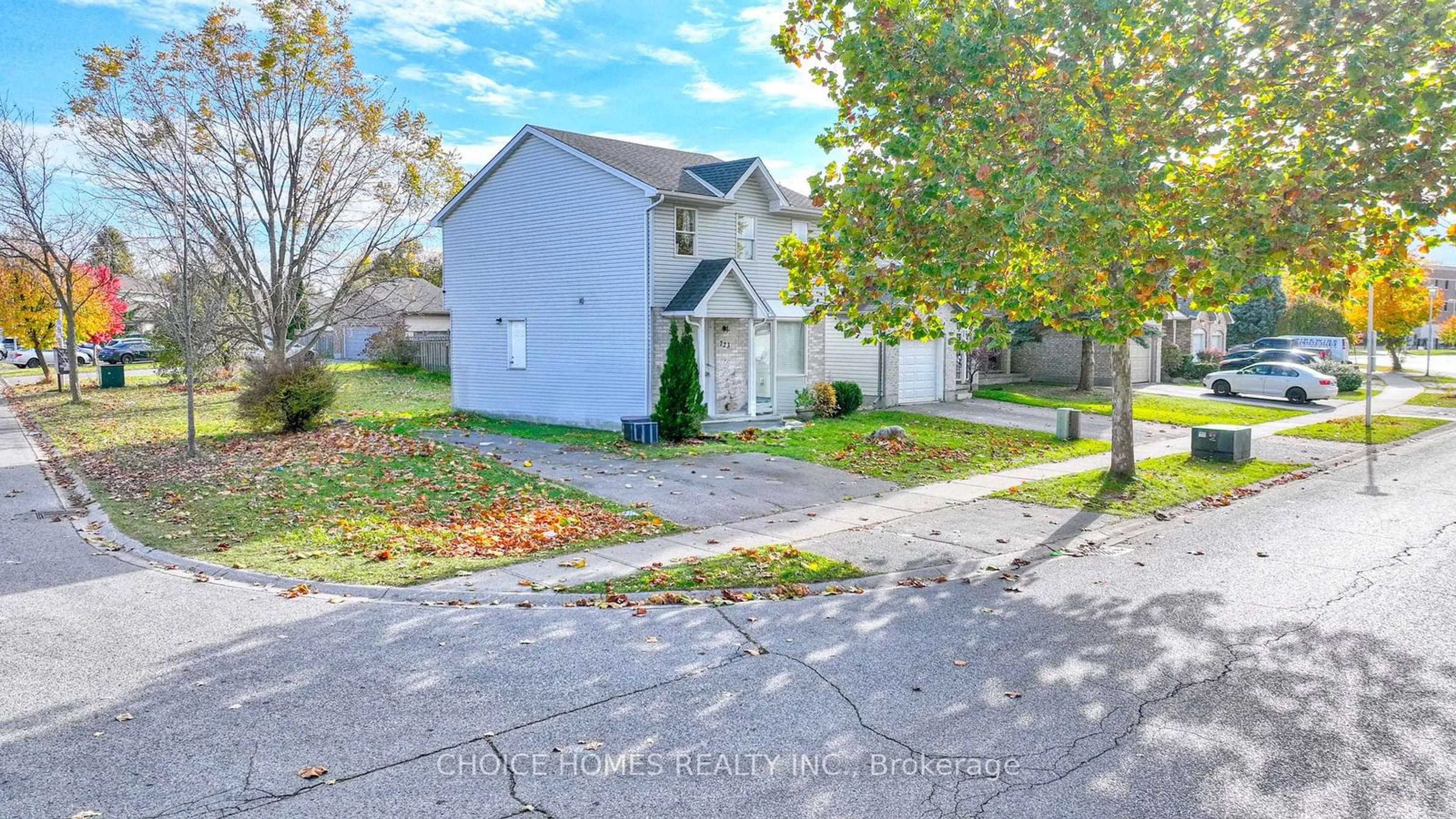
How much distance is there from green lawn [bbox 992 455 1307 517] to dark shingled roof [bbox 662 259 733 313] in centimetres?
911

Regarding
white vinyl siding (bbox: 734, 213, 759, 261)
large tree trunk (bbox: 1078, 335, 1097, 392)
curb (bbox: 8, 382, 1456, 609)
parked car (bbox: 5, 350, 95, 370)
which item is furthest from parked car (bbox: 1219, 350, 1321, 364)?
parked car (bbox: 5, 350, 95, 370)

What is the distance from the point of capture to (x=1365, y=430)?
22344 millimetres

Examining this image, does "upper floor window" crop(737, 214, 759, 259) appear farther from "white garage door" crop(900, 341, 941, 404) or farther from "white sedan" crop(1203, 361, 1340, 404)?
"white sedan" crop(1203, 361, 1340, 404)

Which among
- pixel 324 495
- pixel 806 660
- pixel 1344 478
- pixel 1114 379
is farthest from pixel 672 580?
pixel 1344 478

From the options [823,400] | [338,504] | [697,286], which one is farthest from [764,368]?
[338,504]

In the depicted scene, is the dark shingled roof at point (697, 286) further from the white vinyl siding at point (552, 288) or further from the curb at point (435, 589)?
the curb at point (435, 589)

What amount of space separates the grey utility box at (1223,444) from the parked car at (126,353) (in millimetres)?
54364

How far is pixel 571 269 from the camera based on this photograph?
22297 mm

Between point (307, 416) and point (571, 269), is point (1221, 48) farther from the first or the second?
point (307, 416)

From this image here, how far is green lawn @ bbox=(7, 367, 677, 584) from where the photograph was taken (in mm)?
9695

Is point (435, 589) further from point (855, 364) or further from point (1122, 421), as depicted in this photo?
point (855, 364)

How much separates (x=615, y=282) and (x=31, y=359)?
49.5 meters

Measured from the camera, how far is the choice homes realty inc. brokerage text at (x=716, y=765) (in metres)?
4.85

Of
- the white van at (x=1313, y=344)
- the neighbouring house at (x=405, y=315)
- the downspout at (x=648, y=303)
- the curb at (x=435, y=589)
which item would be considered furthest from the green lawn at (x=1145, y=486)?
the white van at (x=1313, y=344)
